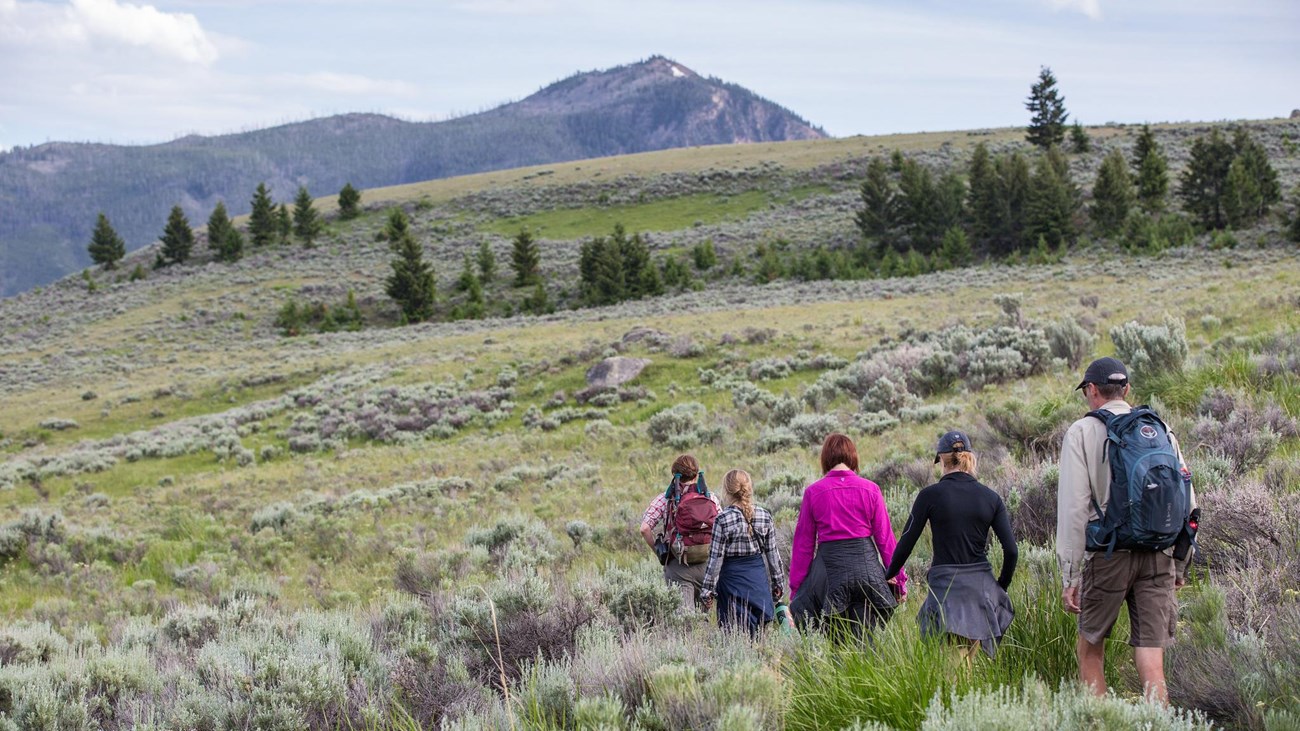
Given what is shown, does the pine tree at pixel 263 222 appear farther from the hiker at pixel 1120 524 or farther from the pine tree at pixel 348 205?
the hiker at pixel 1120 524

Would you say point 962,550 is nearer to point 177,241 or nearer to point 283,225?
point 283,225

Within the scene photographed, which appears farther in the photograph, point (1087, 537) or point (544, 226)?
point (544, 226)

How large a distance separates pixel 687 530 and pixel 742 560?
26.0 inches

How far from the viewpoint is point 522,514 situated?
11.6m

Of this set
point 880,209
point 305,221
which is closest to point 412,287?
point 305,221

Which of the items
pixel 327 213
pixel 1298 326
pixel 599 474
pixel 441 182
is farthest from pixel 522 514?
pixel 441 182

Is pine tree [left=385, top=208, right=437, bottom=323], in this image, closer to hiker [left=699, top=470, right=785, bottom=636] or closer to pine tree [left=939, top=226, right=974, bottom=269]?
pine tree [left=939, top=226, right=974, bottom=269]

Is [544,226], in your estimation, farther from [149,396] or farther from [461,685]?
[461,685]

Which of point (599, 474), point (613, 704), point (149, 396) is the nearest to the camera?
point (613, 704)

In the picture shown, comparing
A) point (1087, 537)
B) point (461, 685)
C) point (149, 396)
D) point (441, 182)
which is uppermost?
point (441, 182)

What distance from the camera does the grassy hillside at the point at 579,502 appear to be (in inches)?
155

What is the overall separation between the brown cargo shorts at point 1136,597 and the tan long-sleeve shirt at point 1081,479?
14 cm

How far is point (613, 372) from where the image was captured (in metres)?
23.0

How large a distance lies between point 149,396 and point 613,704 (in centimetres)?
3451
